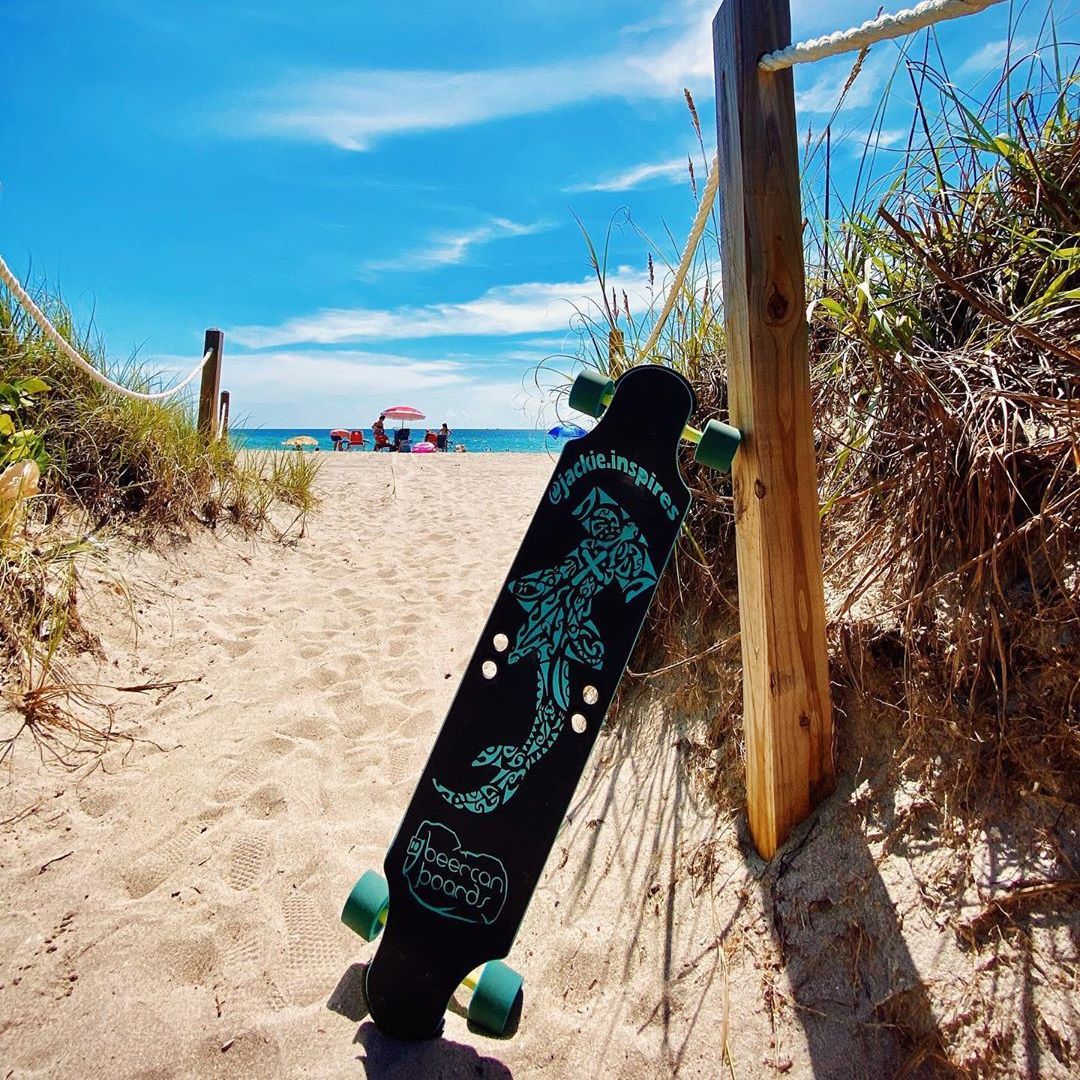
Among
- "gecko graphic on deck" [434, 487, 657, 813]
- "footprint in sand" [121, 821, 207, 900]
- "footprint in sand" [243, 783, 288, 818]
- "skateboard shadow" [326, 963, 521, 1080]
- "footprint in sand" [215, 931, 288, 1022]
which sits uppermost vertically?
"gecko graphic on deck" [434, 487, 657, 813]

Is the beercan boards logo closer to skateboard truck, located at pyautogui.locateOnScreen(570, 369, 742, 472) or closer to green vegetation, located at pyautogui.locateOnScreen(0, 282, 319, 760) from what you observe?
skateboard truck, located at pyautogui.locateOnScreen(570, 369, 742, 472)

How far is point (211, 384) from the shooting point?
537 cm

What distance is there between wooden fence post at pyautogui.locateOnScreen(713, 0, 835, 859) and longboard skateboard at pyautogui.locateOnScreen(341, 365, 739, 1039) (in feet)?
0.54

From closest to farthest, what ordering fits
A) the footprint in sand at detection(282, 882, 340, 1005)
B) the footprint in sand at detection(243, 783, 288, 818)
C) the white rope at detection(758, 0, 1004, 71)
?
the white rope at detection(758, 0, 1004, 71), the footprint in sand at detection(282, 882, 340, 1005), the footprint in sand at detection(243, 783, 288, 818)

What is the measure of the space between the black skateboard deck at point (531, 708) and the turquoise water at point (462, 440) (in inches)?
34.0

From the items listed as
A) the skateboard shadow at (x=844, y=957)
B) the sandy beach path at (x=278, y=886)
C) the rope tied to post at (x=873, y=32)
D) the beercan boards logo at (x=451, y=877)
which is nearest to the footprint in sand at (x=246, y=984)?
the sandy beach path at (x=278, y=886)

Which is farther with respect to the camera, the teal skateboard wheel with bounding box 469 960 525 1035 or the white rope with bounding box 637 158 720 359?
the white rope with bounding box 637 158 720 359

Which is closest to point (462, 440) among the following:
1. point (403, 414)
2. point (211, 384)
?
point (403, 414)

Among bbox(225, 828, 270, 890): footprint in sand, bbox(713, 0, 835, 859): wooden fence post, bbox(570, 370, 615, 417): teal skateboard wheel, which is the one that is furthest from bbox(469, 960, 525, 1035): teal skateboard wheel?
bbox(570, 370, 615, 417): teal skateboard wheel

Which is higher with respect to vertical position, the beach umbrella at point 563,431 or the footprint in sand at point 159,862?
the beach umbrella at point 563,431

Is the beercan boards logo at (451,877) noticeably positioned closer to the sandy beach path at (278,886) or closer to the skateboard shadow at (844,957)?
the sandy beach path at (278,886)

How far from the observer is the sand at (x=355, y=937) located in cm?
135

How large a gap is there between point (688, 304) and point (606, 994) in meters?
2.16

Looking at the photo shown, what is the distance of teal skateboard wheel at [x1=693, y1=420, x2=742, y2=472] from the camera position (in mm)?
1328
